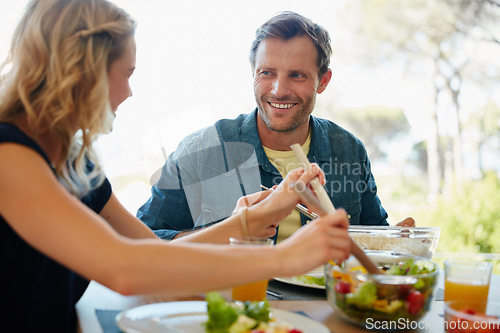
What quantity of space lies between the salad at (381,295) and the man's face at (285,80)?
1.28m

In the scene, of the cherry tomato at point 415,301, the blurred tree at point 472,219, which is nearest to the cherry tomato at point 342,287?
the cherry tomato at point 415,301

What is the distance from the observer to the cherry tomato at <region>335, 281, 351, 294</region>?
105cm

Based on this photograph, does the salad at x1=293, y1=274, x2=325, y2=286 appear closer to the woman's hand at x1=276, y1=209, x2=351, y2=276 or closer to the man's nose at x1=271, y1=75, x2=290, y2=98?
the woman's hand at x1=276, y1=209, x2=351, y2=276

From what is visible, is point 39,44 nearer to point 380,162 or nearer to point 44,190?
point 44,190

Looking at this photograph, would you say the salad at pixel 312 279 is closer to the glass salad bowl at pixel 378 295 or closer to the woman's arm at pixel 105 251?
the glass salad bowl at pixel 378 295

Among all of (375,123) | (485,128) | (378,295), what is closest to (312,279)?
(378,295)

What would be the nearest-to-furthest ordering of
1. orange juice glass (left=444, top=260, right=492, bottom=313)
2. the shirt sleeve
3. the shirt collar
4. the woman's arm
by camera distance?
the woman's arm < orange juice glass (left=444, top=260, right=492, bottom=313) < the shirt sleeve < the shirt collar

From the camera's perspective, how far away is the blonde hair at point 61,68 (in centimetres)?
104

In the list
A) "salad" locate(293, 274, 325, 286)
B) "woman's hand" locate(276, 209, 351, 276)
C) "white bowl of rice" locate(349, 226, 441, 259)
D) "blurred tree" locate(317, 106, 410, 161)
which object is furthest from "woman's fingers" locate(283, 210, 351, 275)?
"blurred tree" locate(317, 106, 410, 161)

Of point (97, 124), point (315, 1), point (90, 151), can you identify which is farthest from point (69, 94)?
point (315, 1)

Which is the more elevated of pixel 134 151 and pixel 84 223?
pixel 84 223

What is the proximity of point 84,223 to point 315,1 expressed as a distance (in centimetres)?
562

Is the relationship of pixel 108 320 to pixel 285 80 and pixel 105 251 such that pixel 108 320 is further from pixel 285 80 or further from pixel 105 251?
pixel 285 80

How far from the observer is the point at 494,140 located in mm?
6141
